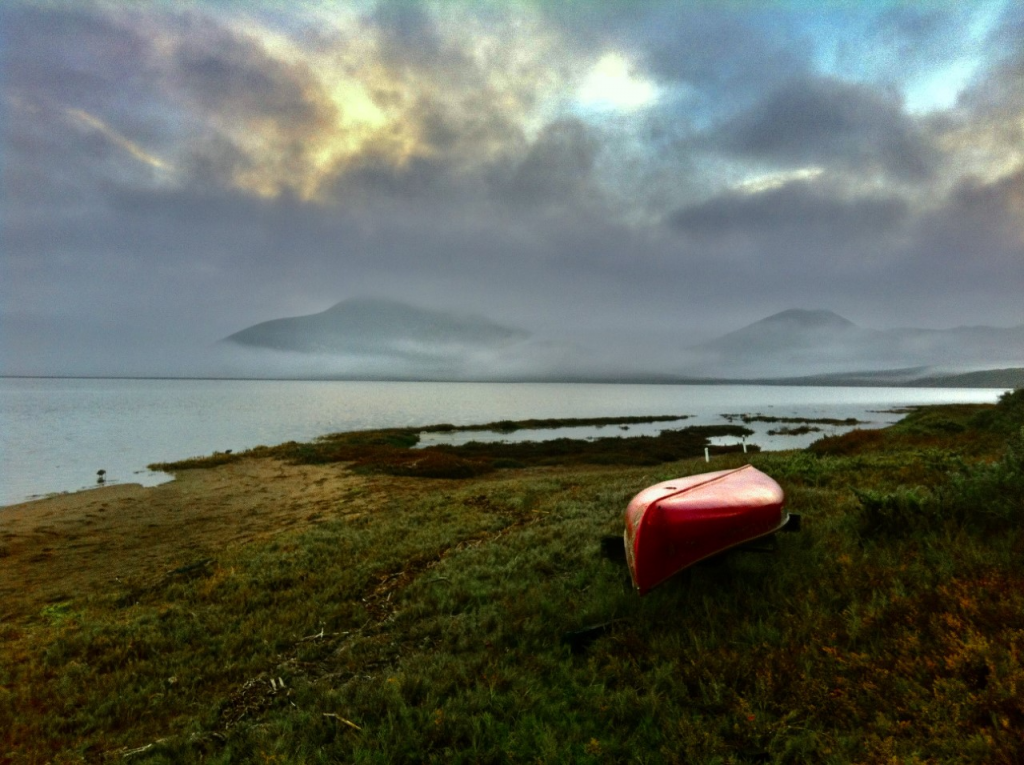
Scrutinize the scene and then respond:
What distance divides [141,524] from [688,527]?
68.0ft

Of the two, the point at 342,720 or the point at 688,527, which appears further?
the point at 688,527

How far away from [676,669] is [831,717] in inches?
55.6

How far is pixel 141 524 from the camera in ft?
58.9

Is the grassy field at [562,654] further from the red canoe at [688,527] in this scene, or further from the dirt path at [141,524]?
the dirt path at [141,524]

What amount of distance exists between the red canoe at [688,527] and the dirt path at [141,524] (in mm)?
12317

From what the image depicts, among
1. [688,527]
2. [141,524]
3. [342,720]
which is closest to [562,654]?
[688,527]

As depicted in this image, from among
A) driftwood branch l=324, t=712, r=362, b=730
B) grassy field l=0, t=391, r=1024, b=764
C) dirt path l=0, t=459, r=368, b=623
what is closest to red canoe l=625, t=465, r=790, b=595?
grassy field l=0, t=391, r=1024, b=764

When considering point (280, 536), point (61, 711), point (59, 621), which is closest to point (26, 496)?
point (280, 536)

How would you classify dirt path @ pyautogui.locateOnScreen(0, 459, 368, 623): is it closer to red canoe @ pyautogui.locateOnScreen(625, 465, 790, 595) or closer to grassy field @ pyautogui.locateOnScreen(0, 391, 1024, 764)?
grassy field @ pyautogui.locateOnScreen(0, 391, 1024, 764)

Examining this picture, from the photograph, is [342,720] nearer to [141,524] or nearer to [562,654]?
[562,654]

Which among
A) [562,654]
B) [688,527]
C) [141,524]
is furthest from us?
[141,524]

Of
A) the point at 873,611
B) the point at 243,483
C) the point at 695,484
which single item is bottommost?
the point at 243,483

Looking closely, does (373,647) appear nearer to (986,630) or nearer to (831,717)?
(831,717)

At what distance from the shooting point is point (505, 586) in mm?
8398
